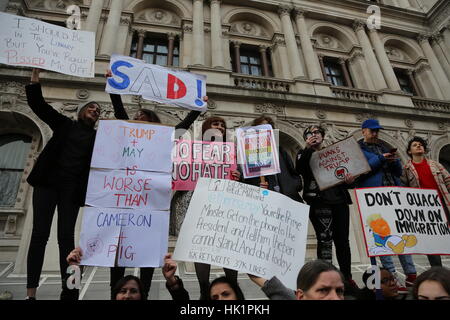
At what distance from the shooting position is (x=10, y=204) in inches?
275

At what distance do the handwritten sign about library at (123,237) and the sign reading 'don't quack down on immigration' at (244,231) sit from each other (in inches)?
14.3

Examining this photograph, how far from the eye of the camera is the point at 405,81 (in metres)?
13.2

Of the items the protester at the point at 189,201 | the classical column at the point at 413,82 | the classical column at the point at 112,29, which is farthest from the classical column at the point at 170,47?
the classical column at the point at 413,82

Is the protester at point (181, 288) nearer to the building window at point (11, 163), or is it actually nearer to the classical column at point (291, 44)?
the building window at point (11, 163)

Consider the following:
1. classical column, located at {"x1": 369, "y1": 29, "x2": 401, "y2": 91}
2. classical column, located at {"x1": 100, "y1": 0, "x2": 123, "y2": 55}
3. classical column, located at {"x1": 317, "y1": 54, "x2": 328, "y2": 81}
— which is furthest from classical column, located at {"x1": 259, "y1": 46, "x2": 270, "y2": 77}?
classical column, located at {"x1": 100, "y1": 0, "x2": 123, "y2": 55}

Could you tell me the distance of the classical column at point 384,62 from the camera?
35.5ft

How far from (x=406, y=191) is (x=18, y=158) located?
9.82 m

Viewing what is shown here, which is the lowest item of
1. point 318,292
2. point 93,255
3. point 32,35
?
point 318,292

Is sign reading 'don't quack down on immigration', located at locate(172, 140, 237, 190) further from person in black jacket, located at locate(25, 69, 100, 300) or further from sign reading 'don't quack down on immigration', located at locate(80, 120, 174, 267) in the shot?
person in black jacket, located at locate(25, 69, 100, 300)

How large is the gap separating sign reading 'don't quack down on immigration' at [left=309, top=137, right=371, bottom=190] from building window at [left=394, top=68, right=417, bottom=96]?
12.9m

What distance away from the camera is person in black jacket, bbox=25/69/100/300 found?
2.31 m

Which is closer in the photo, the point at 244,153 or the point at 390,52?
the point at 244,153
